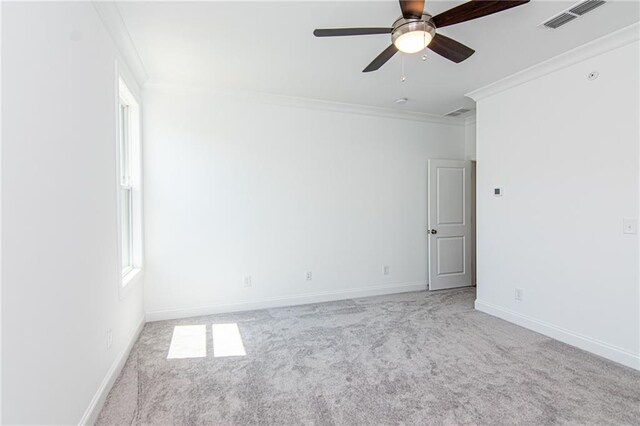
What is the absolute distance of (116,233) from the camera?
8.68ft

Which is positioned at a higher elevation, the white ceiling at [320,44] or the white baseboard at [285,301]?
the white ceiling at [320,44]

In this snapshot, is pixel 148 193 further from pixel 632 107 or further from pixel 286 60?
pixel 632 107

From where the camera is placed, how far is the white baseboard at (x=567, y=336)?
2.77m

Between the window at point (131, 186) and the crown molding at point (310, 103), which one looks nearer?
the window at point (131, 186)

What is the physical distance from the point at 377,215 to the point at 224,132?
2352mm

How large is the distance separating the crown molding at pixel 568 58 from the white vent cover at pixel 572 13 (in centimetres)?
53

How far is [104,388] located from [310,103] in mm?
3626

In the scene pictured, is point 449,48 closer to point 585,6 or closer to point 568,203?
point 585,6

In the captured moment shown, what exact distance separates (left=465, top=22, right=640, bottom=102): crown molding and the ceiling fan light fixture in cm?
174

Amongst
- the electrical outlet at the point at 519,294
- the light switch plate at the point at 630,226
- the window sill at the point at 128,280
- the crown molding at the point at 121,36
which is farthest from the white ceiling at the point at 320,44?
the electrical outlet at the point at 519,294

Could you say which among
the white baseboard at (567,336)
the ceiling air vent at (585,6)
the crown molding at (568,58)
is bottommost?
the white baseboard at (567,336)

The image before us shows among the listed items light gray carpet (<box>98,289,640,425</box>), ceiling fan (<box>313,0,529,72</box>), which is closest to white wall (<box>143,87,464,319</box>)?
light gray carpet (<box>98,289,640,425</box>)

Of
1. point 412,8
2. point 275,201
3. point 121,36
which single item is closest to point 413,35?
point 412,8

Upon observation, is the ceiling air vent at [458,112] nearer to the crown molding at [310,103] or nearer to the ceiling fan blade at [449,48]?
the crown molding at [310,103]
